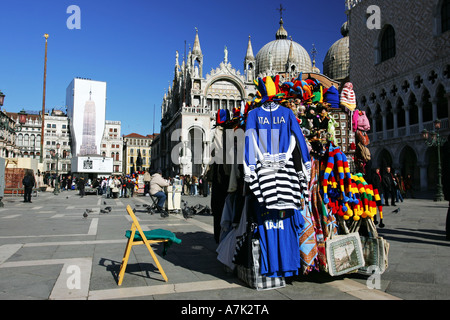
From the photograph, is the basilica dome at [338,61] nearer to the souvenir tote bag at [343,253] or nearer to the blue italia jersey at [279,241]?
the souvenir tote bag at [343,253]

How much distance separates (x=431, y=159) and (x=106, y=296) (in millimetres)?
31294

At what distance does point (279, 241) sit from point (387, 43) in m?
32.6

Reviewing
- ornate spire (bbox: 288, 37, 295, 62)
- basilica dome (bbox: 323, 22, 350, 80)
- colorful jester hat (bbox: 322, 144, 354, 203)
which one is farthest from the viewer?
basilica dome (bbox: 323, 22, 350, 80)

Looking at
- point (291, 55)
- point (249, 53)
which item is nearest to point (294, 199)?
point (249, 53)

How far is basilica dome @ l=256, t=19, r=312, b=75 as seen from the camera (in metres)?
53.1

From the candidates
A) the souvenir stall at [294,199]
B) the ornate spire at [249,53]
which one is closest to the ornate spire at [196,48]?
the ornate spire at [249,53]

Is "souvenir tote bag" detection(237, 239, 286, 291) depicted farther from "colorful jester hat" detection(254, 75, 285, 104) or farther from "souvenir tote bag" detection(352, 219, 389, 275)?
"colorful jester hat" detection(254, 75, 285, 104)

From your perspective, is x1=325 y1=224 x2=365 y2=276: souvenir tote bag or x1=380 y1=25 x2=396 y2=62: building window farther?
x1=380 y1=25 x2=396 y2=62: building window

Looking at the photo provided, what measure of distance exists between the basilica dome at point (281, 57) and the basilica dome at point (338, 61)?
3105mm

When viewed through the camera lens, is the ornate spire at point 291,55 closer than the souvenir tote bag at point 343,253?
No

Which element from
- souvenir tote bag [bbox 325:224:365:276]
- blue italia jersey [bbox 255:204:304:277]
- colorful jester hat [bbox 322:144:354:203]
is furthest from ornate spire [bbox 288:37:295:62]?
blue italia jersey [bbox 255:204:304:277]

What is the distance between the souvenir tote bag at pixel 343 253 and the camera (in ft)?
13.0

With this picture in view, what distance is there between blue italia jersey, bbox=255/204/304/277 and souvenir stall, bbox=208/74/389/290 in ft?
0.04
